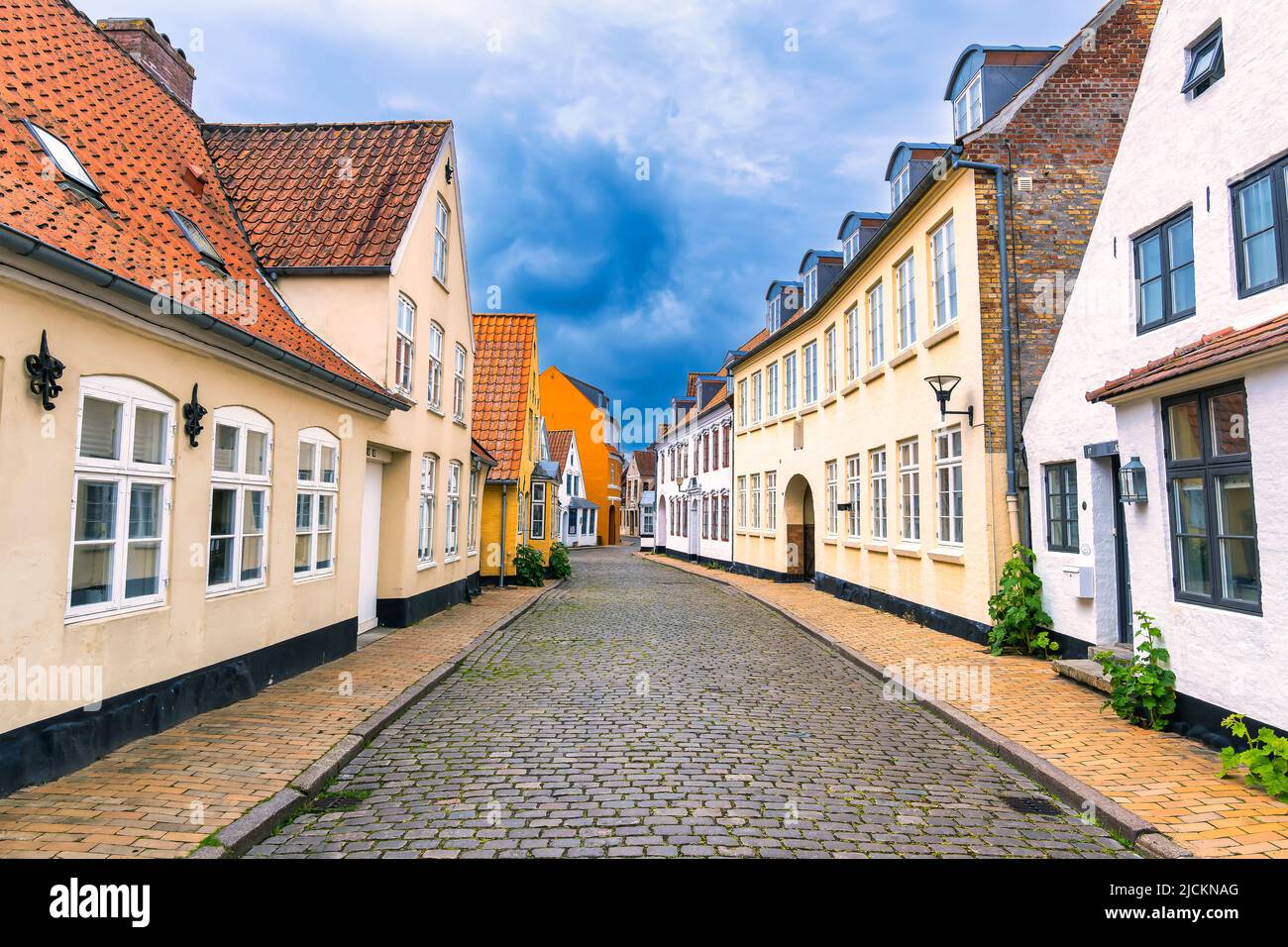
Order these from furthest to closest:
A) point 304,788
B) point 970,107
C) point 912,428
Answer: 1. point 912,428
2. point 970,107
3. point 304,788

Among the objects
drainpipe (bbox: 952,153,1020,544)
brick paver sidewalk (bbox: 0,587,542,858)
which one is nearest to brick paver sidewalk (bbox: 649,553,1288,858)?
drainpipe (bbox: 952,153,1020,544)

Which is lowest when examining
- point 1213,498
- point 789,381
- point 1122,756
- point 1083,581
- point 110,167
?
point 1122,756

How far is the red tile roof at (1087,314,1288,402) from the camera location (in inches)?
205

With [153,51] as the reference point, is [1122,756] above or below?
below

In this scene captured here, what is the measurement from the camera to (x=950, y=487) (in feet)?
40.3

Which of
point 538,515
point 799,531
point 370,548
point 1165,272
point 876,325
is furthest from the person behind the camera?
point 538,515

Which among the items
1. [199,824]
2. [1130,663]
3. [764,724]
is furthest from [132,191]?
[1130,663]

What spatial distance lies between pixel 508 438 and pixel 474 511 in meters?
3.83

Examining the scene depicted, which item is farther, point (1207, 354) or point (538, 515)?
point (538, 515)

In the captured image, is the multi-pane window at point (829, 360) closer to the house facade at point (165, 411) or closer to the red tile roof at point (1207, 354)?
the house facade at point (165, 411)

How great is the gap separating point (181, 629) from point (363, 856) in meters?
3.32

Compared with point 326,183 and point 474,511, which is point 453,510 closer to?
point 474,511

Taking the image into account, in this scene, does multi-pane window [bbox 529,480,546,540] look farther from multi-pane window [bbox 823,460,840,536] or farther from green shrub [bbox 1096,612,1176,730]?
green shrub [bbox 1096,612,1176,730]

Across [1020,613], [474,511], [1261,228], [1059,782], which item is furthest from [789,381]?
[1059,782]
